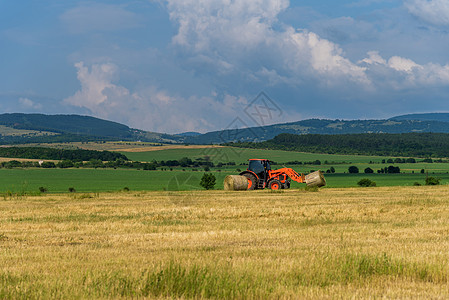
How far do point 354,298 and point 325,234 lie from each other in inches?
331

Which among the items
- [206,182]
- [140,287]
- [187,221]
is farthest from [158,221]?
[206,182]

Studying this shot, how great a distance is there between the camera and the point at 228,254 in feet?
42.0

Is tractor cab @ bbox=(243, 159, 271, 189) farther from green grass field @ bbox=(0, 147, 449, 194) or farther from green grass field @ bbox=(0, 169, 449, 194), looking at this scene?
green grass field @ bbox=(0, 169, 449, 194)

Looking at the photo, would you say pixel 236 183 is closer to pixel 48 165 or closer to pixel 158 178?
pixel 158 178

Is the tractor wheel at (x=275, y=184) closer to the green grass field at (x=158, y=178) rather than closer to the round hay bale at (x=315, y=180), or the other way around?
the round hay bale at (x=315, y=180)

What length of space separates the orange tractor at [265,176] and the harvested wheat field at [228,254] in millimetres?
18238

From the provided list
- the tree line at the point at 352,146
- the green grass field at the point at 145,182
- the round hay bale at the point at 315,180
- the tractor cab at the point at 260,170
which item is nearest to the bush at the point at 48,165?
the green grass field at the point at 145,182

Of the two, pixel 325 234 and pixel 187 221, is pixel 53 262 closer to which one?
pixel 325 234

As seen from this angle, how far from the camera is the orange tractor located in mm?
42906

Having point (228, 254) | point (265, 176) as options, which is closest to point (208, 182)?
point (265, 176)

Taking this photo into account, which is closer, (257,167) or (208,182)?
(257,167)

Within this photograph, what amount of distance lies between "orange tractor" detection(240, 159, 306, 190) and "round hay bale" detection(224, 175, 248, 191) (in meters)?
0.75

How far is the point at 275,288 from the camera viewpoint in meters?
8.92

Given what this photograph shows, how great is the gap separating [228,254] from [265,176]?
3080cm
